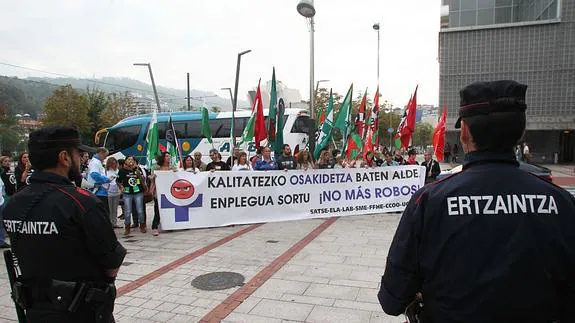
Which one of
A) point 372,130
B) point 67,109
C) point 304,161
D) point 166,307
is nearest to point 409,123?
point 372,130

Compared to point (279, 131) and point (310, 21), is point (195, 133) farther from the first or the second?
point (279, 131)

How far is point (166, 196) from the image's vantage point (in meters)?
8.20

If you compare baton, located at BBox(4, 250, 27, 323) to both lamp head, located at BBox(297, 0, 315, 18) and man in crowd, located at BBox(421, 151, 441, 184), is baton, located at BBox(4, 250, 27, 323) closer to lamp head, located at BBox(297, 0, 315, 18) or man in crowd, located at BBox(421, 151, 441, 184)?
man in crowd, located at BBox(421, 151, 441, 184)

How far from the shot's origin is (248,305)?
14.5 feet

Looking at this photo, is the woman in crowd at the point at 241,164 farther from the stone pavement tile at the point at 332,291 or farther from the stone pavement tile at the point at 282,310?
the stone pavement tile at the point at 282,310

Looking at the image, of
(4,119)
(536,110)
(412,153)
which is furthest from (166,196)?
(4,119)

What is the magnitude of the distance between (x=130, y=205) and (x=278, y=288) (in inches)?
180

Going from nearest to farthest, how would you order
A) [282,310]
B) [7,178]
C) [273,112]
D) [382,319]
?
[382,319] → [282,310] → [7,178] → [273,112]

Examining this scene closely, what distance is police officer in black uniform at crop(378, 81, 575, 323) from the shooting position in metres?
1.49

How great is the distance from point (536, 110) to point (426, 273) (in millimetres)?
34838

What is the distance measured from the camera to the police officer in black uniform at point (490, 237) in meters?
1.49

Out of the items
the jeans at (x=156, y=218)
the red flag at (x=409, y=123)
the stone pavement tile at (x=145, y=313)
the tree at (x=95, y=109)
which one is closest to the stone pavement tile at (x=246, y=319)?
the stone pavement tile at (x=145, y=313)

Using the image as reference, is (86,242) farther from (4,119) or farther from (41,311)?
(4,119)

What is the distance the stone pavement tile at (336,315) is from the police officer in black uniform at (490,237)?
2507 mm
